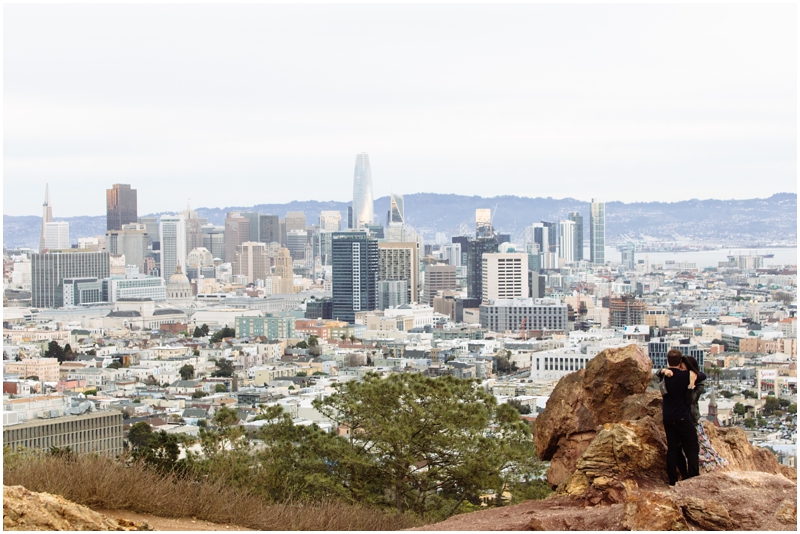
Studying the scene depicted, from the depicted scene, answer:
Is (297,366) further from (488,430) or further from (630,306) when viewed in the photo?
(488,430)

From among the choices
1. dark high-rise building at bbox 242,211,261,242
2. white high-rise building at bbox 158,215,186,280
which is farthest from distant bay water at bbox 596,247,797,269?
white high-rise building at bbox 158,215,186,280

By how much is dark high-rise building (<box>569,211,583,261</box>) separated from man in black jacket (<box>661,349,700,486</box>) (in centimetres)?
7384

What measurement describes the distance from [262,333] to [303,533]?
143 feet

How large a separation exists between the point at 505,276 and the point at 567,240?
66.3 ft

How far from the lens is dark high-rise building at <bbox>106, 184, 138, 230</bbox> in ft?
255

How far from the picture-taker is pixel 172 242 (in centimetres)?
7894

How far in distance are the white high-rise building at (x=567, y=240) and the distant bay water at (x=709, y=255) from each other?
1.01 m

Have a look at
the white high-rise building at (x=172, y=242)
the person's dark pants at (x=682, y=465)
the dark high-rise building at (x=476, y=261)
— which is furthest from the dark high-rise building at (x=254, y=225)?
the person's dark pants at (x=682, y=465)

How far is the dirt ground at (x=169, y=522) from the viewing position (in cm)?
438

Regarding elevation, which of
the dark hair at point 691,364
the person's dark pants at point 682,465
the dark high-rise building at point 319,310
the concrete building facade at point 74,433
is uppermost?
the dark hair at point 691,364

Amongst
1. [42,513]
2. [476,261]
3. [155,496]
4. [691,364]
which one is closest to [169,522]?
[155,496]

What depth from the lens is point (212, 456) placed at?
7051 millimetres

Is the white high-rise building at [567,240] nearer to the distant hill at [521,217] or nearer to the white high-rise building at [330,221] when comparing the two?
the distant hill at [521,217]

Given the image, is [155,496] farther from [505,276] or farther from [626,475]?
[505,276]
